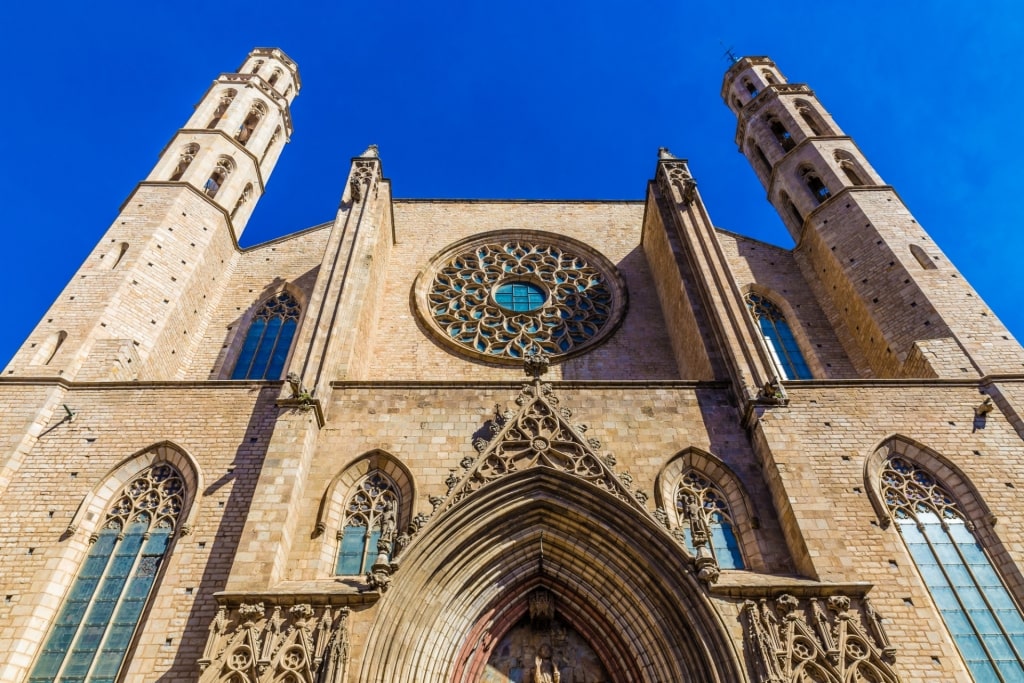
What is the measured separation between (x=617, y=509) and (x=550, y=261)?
920cm

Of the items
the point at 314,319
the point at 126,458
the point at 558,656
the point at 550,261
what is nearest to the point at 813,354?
the point at 550,261

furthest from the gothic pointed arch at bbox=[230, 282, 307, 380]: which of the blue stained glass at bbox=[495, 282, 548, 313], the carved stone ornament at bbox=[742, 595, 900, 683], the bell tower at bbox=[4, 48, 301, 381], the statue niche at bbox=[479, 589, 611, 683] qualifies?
the carved stone ornament at bbox=[742, 595, 900, 683]

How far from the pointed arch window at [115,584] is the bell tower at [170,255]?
2.76 metres

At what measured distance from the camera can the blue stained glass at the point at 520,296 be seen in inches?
615

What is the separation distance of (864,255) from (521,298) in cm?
744

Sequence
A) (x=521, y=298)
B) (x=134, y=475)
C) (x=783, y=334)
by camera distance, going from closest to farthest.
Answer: (x=134, y=475) < (x=783, y=334) < (x=521, y=298)

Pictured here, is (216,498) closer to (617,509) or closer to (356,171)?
(617,509)

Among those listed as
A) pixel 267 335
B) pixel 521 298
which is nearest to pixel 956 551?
pixel 521 298

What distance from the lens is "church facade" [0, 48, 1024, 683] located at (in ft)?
25.0

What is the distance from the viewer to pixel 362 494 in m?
9.50

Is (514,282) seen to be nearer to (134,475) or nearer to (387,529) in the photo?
(387,529)

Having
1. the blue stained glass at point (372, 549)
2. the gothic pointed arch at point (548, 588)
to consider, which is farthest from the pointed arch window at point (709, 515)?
the blue stained glass at point (372, 549)

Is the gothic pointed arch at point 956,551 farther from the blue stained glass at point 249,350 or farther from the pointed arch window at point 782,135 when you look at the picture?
the pointed arch window at point 782,135

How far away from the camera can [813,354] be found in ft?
45.6
